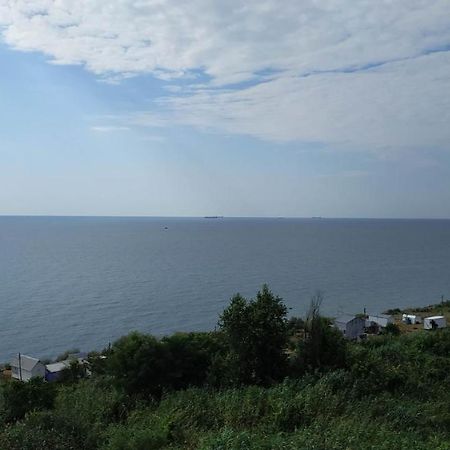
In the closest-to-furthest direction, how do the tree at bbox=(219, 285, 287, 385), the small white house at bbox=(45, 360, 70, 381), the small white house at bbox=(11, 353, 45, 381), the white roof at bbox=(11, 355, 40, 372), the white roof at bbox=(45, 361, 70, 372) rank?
1. the tree at bbox=(219, 285, 287, 385)
2. the small white house at bbox=(45, 360, 70, 381)
3. the small white house at bbox=(11, 353, 45, 381)
4. the white roof at bbox=(11, 355, 40, 372)
5. the white roof at bbox=(45, 361, 70, 372)

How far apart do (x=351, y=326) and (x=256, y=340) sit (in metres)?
21.6

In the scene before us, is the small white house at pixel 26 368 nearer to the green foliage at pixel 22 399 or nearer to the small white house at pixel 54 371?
the small white house at pixel 54 371

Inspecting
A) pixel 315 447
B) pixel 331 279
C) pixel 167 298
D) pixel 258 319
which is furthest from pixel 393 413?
pixel 331 279

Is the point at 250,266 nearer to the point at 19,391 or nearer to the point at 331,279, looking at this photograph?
the point at 331,279

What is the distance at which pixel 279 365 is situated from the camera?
15.1 m

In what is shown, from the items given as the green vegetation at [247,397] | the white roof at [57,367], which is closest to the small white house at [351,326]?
the green vegetation at [247,397]

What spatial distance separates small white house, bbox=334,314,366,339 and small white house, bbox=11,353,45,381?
765 inches

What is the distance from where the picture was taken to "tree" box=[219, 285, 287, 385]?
14602 mm

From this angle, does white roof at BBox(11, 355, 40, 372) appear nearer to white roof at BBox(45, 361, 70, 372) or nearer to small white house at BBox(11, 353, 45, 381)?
small white house at BBox(11, 353, 45, 381)

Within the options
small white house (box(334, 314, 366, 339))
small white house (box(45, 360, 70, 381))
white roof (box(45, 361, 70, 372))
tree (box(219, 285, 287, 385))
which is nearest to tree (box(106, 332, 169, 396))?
tree (box(219, 285, 287, 385))

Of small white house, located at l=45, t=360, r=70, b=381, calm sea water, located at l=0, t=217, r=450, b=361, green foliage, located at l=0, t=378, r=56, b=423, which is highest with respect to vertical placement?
green foliage, located at l=0, t=378, r=56, b=423

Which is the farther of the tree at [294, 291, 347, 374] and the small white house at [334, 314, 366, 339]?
the small white house at [334, 314, 366, 339]

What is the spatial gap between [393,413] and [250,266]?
75.8 m

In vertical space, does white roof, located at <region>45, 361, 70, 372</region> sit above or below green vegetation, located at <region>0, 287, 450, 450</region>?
below
